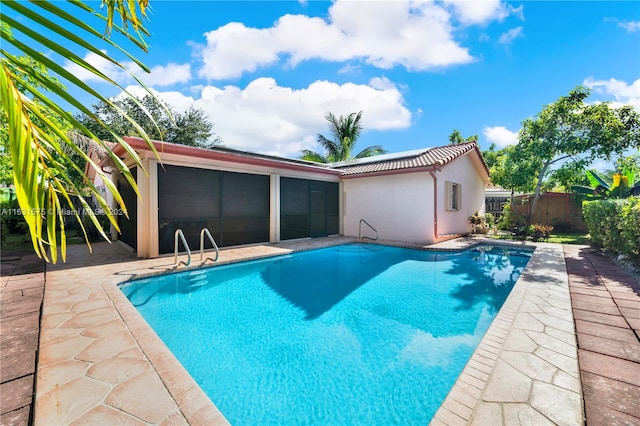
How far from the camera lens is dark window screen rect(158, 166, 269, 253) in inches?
382

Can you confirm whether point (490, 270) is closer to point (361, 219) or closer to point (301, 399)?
point (361, 219)

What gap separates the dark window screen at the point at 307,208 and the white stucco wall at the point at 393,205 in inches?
34.1

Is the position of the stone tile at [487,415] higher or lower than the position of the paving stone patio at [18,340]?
lower

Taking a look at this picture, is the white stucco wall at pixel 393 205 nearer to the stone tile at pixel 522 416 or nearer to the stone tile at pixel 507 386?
the stone tile at pixel 507 386

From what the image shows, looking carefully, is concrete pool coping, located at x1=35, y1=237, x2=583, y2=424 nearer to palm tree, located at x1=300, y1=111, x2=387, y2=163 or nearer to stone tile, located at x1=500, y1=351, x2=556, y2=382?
stone tile, located at x1=500, y1=351, x2=556, y2=382

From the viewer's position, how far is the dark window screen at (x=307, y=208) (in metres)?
13.3

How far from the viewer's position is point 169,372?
125 inches

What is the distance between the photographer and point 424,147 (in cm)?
1717

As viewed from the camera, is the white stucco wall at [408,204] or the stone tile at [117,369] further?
the white stucco wall at [408,204]

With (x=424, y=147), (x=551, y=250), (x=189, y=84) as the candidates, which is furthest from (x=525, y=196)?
(x=189, y=84)

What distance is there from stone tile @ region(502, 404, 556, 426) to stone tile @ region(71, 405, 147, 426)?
3298mm

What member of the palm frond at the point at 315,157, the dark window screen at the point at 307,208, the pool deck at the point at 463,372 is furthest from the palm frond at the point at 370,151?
the pool deck at the point at 463,372

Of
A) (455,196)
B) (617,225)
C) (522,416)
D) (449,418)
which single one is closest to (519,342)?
(522,416)

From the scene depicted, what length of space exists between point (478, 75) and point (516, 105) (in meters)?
4.23
